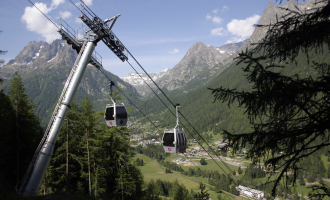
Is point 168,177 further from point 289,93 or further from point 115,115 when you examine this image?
point 289,93

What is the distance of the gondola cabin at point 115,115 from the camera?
1110 centimetres

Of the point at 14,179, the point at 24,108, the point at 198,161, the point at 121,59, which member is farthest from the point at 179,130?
the point at 198,161

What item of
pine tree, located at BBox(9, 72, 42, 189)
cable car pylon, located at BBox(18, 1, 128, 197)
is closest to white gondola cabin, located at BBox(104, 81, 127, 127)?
cable car pylon, located at BBox(18, 1, 128, 197)

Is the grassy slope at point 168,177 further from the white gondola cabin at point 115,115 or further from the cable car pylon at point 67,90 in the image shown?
the cable car pylon at point 67,90

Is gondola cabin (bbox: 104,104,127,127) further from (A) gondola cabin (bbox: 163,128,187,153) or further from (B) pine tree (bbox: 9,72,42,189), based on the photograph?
(B) pine tree (bbox: 9,72,42,189)

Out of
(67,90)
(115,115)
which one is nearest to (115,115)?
(115,115)

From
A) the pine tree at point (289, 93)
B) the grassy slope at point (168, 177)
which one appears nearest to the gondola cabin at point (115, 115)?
the pine tree at point (289, 93)

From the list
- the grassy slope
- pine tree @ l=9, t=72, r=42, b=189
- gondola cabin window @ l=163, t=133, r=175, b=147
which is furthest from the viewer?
the grassy slope

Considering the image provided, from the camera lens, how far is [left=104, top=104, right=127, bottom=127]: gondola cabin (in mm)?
11102

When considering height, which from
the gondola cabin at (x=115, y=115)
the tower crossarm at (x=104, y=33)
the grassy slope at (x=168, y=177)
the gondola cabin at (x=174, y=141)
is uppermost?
the tower crossarm at (x=104, y=33)

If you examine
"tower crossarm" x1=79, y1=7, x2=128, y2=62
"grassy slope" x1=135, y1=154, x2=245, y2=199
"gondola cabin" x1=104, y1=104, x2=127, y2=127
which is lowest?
"grassy slope" x1=135, y1=154, x2=245, y2=199

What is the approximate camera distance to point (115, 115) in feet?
36.0

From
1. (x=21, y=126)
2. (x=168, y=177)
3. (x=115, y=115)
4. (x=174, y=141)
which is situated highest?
(x=115, y=115)

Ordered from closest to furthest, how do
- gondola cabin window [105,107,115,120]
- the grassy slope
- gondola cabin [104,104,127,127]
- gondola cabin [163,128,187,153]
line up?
gondola cabin [163,128,187,153] → gondola cabin [104,104,127,127] → gondola cabin window [105,107,115,120] → the grassy slope
